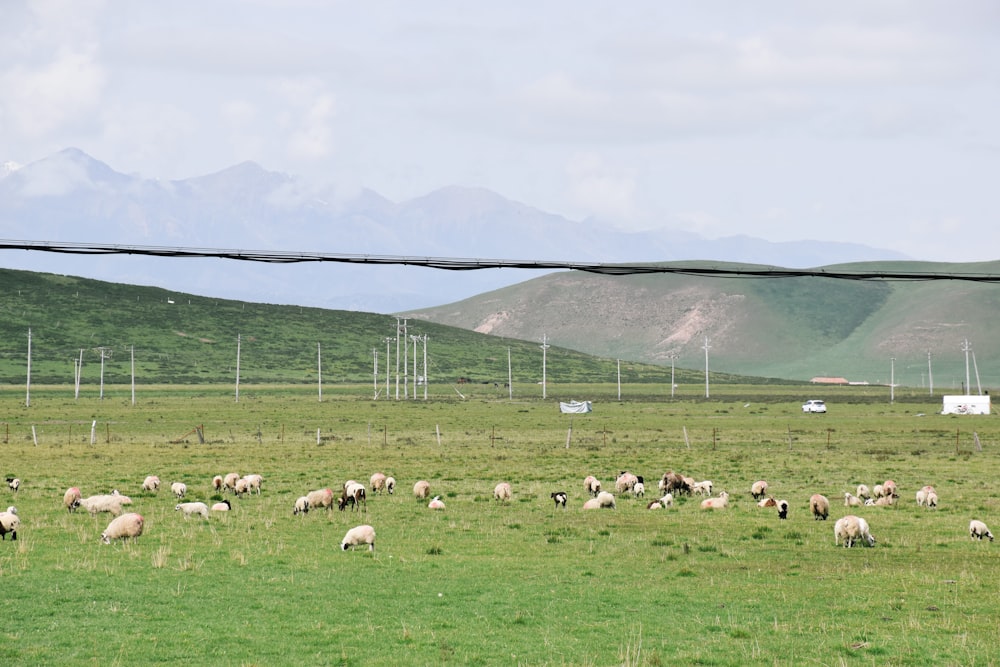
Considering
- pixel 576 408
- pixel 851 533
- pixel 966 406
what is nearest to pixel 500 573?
pixel 851 533

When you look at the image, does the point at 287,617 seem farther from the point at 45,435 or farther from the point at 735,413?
the point at 735,413

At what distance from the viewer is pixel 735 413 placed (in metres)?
117

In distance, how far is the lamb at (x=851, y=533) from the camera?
84.2 ft

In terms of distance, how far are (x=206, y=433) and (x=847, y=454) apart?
4412 cm

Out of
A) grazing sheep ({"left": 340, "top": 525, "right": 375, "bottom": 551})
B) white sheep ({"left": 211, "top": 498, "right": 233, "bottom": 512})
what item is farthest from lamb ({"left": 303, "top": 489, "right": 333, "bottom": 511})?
grazing sheep ({"left": 340, "top": 525, "right": 375, "bottom": 551})

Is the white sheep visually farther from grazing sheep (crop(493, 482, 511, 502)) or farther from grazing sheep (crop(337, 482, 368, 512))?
grazing sheep (crop(493, 482, 511, 502))

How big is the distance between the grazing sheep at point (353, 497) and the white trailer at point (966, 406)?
9915cm

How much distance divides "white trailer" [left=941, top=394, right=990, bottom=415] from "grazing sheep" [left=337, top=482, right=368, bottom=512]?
325ft

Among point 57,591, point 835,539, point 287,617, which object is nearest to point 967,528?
point 835,539

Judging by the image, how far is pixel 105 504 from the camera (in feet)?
100

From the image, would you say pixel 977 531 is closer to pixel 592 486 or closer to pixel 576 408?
pixel 592 486

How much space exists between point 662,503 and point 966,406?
9717 cm

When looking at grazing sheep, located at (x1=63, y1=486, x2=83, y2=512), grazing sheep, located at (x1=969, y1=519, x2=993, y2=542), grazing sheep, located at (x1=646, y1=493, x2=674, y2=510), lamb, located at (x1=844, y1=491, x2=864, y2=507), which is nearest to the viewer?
grazing sheep, located at (x1=969, y1=519, x2=993, y2=542)

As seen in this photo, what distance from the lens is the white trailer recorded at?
11834 centimetres
